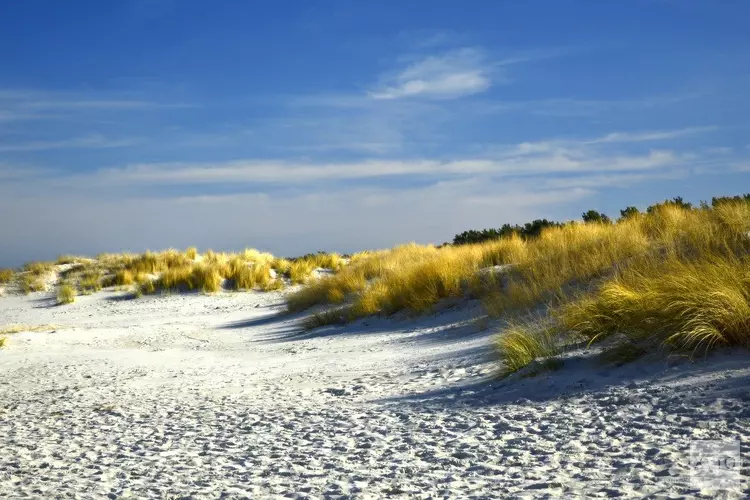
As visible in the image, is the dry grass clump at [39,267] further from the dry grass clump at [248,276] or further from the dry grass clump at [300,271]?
the dry grass clump at [300,271]

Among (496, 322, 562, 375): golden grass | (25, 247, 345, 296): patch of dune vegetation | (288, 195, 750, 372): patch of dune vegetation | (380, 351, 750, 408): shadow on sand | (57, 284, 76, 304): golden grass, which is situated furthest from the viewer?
(25, 247, 345, 296): patch of dune vegetation

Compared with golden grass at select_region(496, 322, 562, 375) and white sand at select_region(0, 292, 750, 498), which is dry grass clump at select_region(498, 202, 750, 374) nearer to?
golden grass at select_region(496, 322, 562, 375)

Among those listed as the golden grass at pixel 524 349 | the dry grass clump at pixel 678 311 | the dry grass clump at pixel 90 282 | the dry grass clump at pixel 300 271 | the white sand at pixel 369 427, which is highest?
the dry grass clump at pixel 90 282

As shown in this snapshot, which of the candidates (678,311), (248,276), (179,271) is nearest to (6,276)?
(179,271)

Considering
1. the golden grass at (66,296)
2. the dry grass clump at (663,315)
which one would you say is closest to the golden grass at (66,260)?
the golden grass at (66,296)

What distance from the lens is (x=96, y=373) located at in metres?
9.94

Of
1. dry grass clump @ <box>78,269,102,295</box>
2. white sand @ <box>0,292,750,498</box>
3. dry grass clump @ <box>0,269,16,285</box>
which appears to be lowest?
white sand @ <box>0,292,750,498</box>

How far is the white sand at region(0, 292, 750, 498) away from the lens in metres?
4.20

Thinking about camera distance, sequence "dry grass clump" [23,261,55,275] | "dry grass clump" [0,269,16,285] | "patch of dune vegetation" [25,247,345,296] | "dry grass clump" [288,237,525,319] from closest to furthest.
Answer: "dry grass clump" [288,237,525,319]
"patch of dune vegetation" [25,247,345,296]
"dry grass clump" [0,269,16,285]
"dry grass clump" [23,261,55,275]

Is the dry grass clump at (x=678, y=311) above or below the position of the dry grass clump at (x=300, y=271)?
below

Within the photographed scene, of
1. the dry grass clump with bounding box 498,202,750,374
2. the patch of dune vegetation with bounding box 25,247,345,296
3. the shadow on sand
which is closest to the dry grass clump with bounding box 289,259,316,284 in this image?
the patch of dune vegetation with bounding box 25,247,345,296

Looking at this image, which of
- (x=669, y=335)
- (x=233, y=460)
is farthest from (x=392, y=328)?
(x=233, y=460)

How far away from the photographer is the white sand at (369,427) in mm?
4203

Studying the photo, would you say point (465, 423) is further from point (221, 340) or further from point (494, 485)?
point (221, 340)
